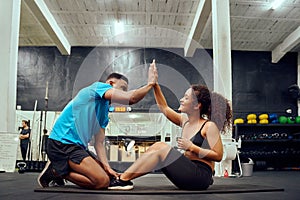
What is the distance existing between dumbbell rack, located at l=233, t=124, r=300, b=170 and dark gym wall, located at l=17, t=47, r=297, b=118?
0.61 meters

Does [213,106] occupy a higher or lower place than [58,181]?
higher

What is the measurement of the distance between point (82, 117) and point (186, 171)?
34.3 inches

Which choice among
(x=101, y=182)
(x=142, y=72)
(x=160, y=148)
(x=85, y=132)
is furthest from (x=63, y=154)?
(x=142, y=72)

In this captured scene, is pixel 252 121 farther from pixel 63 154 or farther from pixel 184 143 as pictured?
pixel 63 154

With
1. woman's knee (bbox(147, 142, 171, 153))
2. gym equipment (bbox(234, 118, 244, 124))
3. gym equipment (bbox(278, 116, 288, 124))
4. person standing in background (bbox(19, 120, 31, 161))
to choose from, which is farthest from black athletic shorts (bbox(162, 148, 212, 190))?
gym equipment (bbox(278, 116, 288, 124))

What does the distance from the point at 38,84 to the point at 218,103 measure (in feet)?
28.1

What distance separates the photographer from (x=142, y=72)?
10.5 meters

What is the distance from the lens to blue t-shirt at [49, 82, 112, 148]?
2.65 metres

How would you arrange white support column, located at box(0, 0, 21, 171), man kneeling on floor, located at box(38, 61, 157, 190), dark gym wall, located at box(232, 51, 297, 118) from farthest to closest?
1. dark gym wall, located at box(232, 51, 297, 118)
2. white support column, located at box(0, 0, 21, 171)
3. man kneeling on floor, located at box(38, 61, 157, 190)

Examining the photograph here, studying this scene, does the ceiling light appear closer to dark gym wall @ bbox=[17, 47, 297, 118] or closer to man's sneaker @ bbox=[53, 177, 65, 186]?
dark gym wall @ bbox=[17, 47, 297, 118]

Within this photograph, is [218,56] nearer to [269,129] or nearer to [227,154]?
[227,154]

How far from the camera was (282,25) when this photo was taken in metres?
9.02

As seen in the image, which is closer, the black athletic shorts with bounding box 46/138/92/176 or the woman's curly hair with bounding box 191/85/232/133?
the black athletic shorts with bounding box 46/138/92/176

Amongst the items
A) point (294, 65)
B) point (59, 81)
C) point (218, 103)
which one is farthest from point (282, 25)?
point (218, 103)
